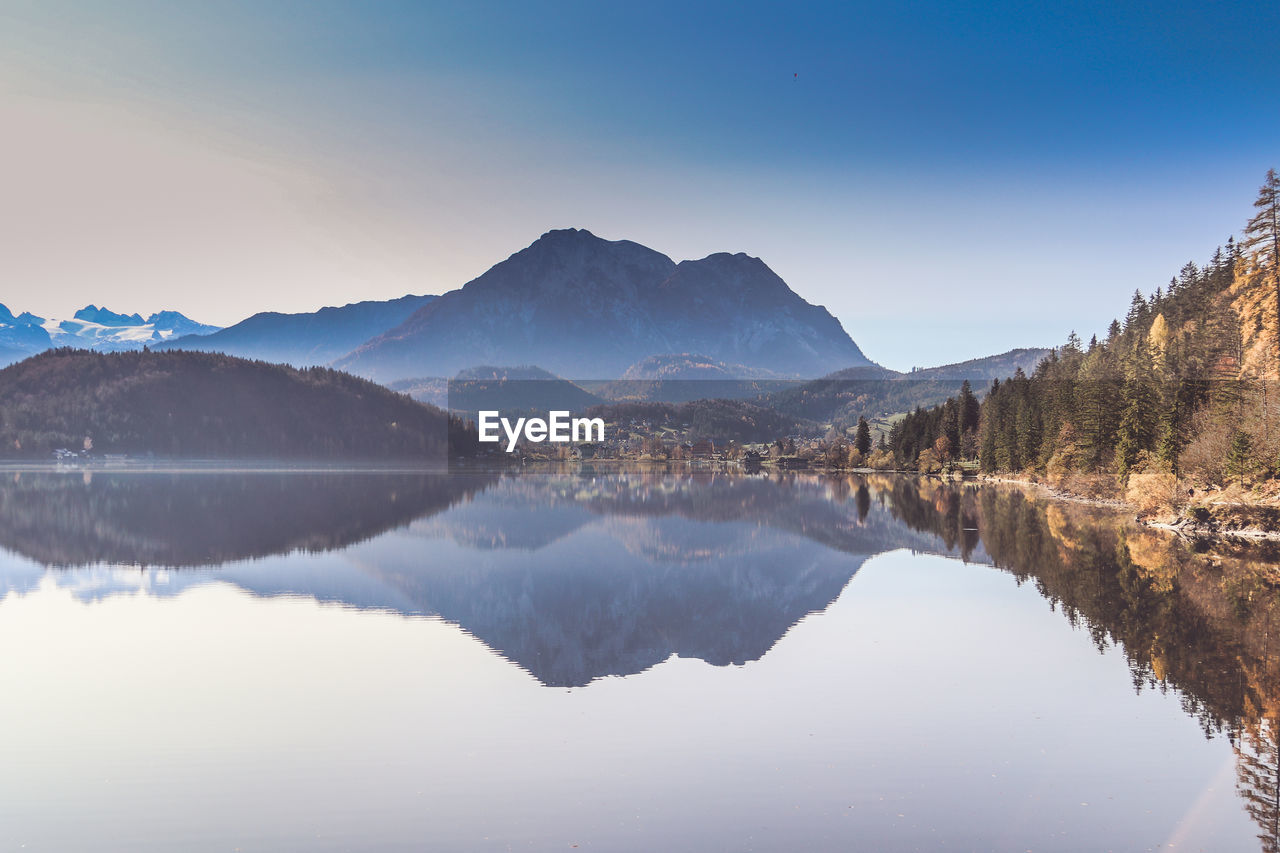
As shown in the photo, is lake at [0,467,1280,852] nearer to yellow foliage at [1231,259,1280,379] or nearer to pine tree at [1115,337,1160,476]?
pine tree at [1115,337,1160,476]

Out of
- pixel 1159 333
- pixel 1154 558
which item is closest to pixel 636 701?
pixel 1154 558

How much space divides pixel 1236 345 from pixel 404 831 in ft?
273

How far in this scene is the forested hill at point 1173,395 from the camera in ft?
194

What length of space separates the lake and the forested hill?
17585mm

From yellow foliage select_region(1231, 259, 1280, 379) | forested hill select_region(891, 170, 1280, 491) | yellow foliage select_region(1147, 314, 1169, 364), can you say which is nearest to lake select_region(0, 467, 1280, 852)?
forested hill select_region(891, 170, 1280, 491)

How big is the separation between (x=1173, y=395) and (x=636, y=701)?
228 ft

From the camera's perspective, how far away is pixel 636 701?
19203 millimetres

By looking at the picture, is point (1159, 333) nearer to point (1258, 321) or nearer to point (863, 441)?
point (1258, 321)

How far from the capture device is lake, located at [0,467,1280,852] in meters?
12.6

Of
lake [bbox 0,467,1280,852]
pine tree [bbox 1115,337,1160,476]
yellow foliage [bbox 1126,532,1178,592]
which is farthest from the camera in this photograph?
pine tree [bbox 1115,337,1160,476]

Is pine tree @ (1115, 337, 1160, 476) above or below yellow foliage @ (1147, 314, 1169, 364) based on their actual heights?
below

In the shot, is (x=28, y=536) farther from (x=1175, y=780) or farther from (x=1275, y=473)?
(x=1275, y=473)

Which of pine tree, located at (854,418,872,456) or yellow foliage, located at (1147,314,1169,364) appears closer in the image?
yellow foliage, located at (1147,314,1169,364)

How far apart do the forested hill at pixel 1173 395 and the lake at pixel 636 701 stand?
57.7 feet
